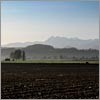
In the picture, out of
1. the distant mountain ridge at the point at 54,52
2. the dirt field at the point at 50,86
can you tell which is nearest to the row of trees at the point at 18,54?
the distant mountain ridge at the point at 54,52

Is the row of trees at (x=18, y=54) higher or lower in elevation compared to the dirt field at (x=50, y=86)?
higher

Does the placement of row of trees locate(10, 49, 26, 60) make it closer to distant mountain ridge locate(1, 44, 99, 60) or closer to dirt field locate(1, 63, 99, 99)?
distant mountain ridge locate(1, 44, 99, 60)

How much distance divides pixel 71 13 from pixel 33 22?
0.87 meters

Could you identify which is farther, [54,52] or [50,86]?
[54,52]

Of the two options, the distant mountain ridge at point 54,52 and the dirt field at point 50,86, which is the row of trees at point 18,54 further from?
the dirt field at point 50,86

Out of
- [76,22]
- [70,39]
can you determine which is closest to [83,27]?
[76,22]

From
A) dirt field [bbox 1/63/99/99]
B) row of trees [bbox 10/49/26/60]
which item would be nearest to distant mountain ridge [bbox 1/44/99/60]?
row of trees [bbox 10/49/26/60]

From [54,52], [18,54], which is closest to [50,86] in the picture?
[54,52]

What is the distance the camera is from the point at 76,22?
514cm

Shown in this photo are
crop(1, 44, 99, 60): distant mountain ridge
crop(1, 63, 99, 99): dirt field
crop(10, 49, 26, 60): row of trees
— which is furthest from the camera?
crop(10, 49, 26, 60): row of trees

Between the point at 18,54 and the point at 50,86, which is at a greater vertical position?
the point at 18,54

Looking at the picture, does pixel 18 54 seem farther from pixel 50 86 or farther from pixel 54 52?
pixel 50 86

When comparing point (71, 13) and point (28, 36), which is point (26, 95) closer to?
point (28, 36)

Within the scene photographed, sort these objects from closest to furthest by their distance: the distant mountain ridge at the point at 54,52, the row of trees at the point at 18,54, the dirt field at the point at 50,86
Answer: the dirt field at the point at 50,86 < the distant mountain ridge at the point at 54,52 < the row of trees at the point at 18,54
